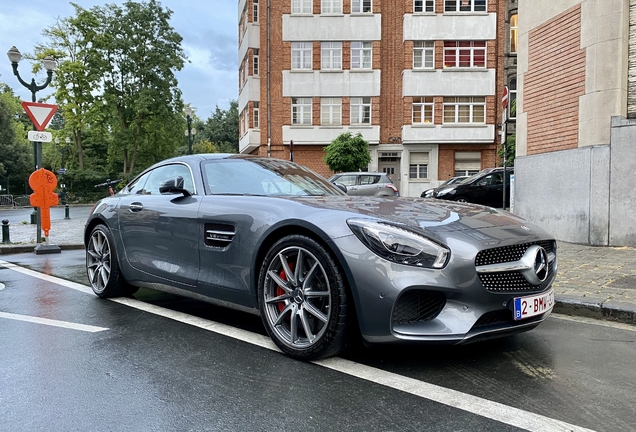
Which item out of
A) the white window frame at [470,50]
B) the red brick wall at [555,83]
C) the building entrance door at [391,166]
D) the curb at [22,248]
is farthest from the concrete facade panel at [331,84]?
the curb at [22,248]

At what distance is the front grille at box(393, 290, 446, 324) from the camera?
3012 mm

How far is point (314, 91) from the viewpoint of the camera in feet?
106

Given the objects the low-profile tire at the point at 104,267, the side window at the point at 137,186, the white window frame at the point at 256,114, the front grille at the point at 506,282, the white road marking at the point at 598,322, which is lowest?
the white road marking at the point at 598,322

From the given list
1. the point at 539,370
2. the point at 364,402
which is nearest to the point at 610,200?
the point at 539,370

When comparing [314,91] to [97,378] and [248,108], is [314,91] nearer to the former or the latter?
[248,108]

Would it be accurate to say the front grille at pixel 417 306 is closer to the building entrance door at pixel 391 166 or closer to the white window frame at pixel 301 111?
the white window frame at pixel 301 111

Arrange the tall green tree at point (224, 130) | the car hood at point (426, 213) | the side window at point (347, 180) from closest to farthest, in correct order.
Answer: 1. the car hood at point (426, 213)
2. the side window at point (347, 180)
3. the tall green tree at point (224, 130)

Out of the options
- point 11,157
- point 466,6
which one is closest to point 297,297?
point 466,6

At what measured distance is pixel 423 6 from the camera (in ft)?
105

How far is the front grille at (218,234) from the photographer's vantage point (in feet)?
12.8

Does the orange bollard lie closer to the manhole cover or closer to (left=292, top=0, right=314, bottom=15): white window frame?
the manhole cover

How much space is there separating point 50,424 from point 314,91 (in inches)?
1223

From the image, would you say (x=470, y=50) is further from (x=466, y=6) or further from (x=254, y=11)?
(x=254, y=11)

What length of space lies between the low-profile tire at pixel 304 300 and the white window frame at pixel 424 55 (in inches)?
1211
